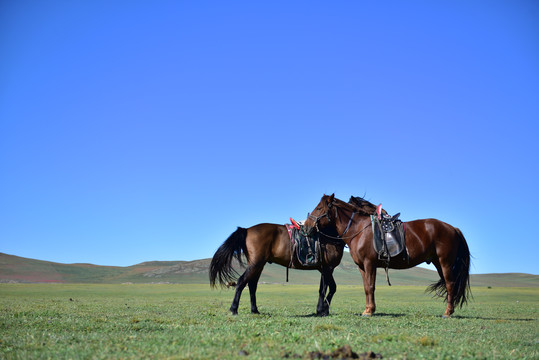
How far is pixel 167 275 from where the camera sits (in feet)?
346

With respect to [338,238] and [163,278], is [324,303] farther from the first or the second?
[163,278]

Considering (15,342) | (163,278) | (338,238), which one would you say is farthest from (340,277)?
(15,342)

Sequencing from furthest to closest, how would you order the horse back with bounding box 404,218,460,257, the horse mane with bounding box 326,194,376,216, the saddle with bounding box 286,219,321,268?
1. the horse mane with bounding box 326,194,376,216
2. the saddle with bounding box 286,219,321,268
3. the horse back with bounding box 404,218,460,257

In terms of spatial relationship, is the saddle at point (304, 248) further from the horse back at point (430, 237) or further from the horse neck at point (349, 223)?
the horse back at point (430, 237)

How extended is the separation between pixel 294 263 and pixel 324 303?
53.4 inches

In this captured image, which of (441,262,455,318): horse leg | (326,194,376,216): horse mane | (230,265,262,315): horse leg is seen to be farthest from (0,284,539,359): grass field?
(326,194,376,216): horse mane

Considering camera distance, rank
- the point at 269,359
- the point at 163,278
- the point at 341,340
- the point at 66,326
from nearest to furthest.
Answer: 1. the point at 269,359
2. the point at 341,340
3. the point at 66,326
4. the point at 163,278

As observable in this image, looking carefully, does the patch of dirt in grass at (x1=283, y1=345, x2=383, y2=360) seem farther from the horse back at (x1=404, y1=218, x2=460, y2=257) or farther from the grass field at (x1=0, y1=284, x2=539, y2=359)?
the horse back at (x1=404, y1=218, x2=460, y2=257)

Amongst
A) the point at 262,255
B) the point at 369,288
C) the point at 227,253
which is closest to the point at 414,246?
the point at 369,288

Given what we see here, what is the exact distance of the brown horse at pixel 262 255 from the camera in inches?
518

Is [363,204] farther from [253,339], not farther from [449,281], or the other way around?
[253,339]

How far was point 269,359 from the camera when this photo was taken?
5.94m

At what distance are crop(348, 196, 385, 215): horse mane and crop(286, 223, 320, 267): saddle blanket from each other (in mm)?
1678

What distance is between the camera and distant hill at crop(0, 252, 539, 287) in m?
93.4
